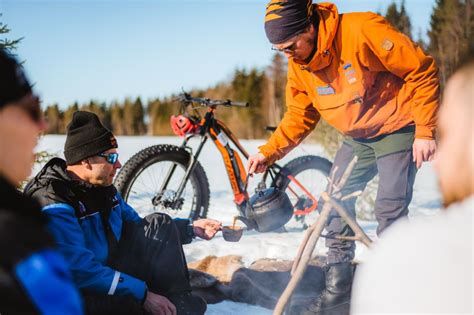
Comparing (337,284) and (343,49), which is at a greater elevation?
(343,49)

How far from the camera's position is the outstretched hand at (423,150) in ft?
7.43

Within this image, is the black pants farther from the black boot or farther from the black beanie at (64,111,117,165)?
the black boot

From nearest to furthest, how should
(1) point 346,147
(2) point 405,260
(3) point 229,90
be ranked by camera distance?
(2) point 405,260
(1) point 346,147
(3) point 229,90

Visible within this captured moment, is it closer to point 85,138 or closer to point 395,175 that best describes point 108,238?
point 85,138

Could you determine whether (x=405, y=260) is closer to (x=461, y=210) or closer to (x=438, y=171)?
(x=461, y=210)

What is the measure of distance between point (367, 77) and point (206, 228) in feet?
3.63

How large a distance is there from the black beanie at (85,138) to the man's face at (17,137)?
124 cm

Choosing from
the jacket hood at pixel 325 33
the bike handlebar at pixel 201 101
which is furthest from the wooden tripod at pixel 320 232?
the bike handlebar at pixel 201 101

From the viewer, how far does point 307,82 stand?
2.61m

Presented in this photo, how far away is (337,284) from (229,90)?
1149 cm

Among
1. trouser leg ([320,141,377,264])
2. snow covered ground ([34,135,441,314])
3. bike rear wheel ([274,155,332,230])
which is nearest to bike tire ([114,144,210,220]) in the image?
snow covered ground ([34,135,441,314])

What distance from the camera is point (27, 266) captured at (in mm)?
796

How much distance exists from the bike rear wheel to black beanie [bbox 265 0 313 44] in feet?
6.70

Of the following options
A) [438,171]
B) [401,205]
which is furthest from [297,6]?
[438,171]
